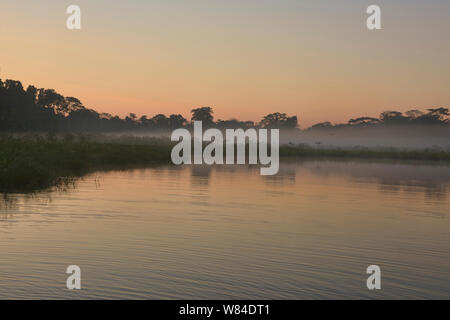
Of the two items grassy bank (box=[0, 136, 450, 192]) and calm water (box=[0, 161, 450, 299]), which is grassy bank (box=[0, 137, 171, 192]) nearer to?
grassy bank (box=[0, 136, 450, 192])

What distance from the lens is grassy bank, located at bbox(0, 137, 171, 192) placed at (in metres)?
25.8

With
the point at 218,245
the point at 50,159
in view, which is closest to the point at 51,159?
the point at 50,159

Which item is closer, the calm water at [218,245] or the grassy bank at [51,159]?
the calm water at [218,245]

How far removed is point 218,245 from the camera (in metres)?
14.1

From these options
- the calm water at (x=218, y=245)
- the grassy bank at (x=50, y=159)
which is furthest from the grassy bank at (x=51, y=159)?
the calm water at (x=218, y=245)

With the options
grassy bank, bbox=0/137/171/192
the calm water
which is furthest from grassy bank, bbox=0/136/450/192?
the calm water

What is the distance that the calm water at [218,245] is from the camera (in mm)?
10258

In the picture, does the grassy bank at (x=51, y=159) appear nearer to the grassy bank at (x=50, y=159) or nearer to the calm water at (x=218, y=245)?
the grassy bank at (x=50, y=159)

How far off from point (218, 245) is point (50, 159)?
84.6 ft

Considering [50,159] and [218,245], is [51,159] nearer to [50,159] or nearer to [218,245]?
[50,159]

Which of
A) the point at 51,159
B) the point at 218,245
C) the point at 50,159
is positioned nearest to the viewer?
the point at 218,245

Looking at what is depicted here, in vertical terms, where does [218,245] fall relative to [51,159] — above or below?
below

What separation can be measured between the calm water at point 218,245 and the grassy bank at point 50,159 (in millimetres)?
2438

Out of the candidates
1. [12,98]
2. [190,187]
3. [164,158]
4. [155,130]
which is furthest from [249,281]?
[155,130]
